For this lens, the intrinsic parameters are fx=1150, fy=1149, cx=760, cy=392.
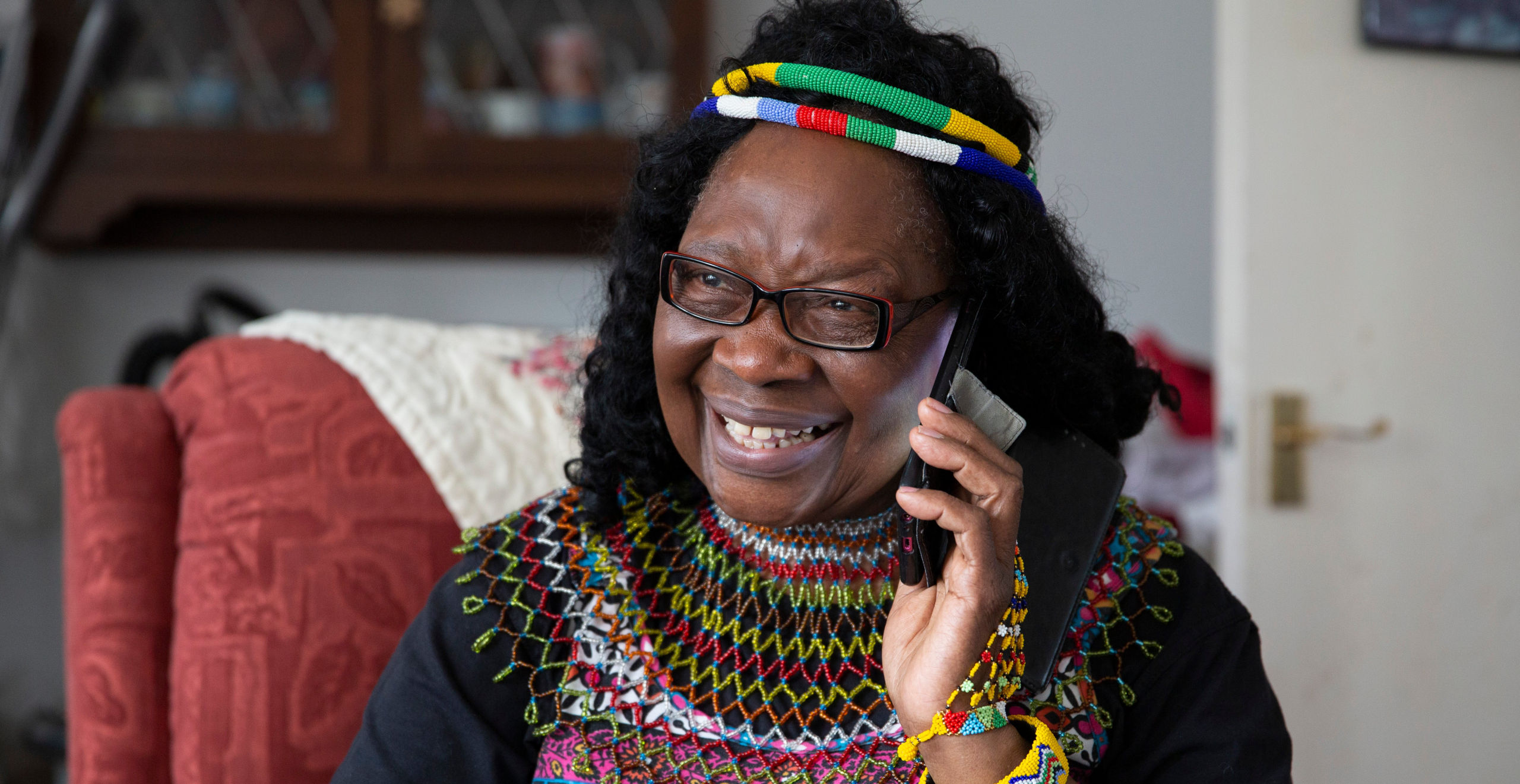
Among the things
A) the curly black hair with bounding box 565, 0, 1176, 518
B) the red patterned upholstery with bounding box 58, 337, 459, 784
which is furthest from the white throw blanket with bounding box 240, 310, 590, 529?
the curly black hair with bounding box 565, 0, 1176, 518

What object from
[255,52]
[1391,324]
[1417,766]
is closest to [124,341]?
[255,52]

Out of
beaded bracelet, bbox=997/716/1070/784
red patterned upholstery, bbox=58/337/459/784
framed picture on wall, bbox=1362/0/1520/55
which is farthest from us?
framed picture on wall, bbox=1362/0/1520/55

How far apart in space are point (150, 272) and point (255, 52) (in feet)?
1.84

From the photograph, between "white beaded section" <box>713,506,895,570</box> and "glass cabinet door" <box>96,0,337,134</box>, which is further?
"glass cabinet door" <box>96,0,337,134</box>

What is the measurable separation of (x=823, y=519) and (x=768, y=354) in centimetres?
18

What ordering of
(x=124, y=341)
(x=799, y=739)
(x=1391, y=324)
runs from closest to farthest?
(x=799, y=739) → (x=1391, y=324) → (x=124, y=341)

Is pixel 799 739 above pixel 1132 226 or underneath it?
underneath

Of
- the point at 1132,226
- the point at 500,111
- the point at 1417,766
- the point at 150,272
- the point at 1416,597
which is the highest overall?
the point at 500,111

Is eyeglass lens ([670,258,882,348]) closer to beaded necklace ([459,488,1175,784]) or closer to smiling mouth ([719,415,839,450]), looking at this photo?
smiling mouth ([719,415,839,450])

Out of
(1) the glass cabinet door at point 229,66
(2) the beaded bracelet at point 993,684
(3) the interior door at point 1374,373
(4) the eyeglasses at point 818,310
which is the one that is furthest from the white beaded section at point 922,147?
(1) the glass cabinet door at point 229,66

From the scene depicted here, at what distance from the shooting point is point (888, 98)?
0.95 metres

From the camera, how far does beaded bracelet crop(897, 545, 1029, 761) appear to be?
2.95 ft

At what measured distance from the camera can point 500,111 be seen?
95.0 inches

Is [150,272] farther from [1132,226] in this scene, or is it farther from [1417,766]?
[1417,766]
